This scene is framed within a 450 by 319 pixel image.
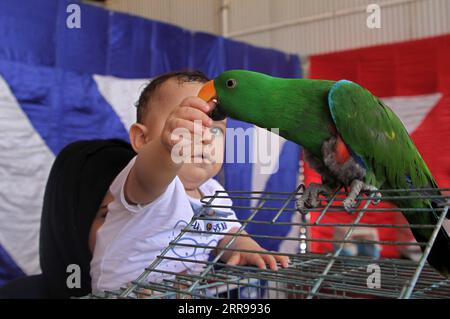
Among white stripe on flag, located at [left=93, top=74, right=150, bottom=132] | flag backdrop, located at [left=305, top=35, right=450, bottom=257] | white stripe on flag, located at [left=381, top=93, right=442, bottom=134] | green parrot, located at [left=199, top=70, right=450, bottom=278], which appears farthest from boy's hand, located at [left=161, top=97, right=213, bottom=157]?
white stripe on flag, located at [left=381, top=93, right=442, bottom=134]

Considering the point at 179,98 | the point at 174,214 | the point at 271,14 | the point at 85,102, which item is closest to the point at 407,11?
the point at 271,14

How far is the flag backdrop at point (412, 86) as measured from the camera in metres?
1.98

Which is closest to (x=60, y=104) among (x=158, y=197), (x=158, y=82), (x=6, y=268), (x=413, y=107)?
(x=6, y=268)

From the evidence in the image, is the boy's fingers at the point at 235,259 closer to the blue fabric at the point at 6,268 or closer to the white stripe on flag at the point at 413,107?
the blue fabric at the point at 6,268

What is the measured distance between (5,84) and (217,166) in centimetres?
86

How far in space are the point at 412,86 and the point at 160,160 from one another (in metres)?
1.93

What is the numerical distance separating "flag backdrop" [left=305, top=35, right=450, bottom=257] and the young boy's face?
1215mm

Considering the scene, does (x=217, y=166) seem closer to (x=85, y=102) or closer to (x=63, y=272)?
(x=63, y=272)

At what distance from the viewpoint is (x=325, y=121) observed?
634 millimetres

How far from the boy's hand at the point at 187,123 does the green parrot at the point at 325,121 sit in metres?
0.10

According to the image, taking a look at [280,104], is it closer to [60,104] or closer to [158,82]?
[158,82]

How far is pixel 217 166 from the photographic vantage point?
0.90 meters

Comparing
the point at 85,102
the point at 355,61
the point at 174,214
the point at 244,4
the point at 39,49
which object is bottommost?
the point at 174,214

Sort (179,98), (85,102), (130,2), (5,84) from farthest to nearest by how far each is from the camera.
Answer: (130,2) → (85,102) → (5,84) → (179,98)
